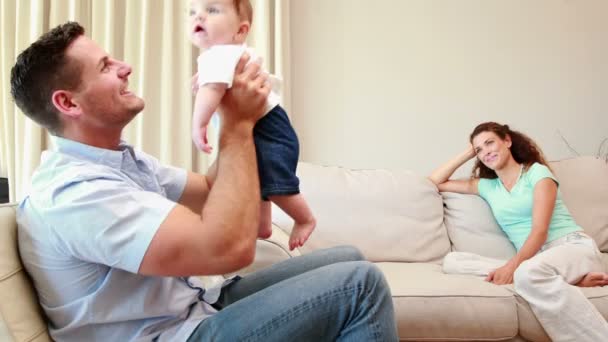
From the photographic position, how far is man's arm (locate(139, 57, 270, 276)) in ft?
2.72

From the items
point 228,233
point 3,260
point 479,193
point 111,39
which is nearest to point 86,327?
point 3,260

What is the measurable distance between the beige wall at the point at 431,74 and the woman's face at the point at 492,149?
18.0 inches

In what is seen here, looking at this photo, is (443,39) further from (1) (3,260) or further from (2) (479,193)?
(1) (3,260)

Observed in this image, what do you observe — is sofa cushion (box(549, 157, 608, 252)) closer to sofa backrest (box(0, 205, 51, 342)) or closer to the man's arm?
→ the man's arm

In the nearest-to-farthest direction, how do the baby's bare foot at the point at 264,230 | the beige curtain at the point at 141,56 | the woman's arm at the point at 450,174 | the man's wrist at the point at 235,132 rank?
the man's wrist at the point at 235,132
the baby's bare foot at the point at 264,230
the beige curtain at the point at 141,56
the woman's arm at the point at 450,174

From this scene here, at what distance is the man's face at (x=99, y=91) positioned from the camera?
0.96 m

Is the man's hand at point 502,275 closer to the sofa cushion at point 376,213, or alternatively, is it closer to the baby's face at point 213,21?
the sofa cushion at point 376,213

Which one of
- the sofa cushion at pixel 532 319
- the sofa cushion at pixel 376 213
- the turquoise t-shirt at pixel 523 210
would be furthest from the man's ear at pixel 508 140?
the sofa cushion at pixel 532 319

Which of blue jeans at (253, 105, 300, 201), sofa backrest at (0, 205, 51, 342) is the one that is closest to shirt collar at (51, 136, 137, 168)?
sofa backrest at (0, 205, 51, 342)

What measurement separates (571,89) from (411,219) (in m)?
1.50

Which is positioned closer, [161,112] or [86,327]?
[86,327]

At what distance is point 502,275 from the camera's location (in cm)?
169

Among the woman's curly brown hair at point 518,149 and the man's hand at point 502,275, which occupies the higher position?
the woman's curly brown hair at point 518,149

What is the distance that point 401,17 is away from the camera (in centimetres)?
261
